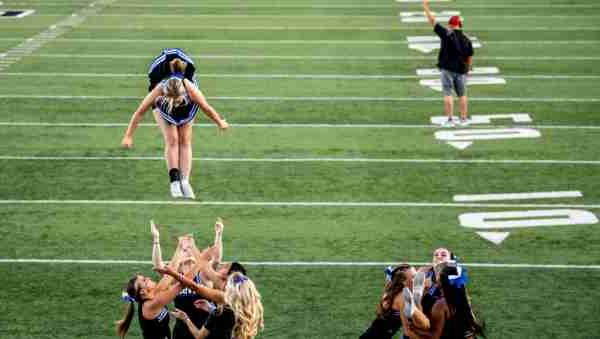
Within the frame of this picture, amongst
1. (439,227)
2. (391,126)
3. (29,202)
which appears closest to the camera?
(439,227)

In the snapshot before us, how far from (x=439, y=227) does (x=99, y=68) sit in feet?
34.6

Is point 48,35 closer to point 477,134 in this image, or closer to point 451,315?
point 477,134

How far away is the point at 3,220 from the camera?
14836 mm

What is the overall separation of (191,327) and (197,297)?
2.51 ft

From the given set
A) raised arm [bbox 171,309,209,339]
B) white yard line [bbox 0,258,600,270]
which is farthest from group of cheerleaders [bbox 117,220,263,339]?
white yard line [bbox 0,258,600,270]

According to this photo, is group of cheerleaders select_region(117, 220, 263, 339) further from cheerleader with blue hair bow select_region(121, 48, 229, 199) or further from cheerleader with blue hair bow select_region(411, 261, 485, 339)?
cheerleader with blue hair bow select_region(121, 48, 229, 199)

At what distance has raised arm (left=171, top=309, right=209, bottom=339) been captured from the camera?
336 inches

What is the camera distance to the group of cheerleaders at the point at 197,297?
26.9 ft

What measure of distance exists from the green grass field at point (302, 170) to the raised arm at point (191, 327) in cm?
266

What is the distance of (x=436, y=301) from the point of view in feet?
30.1

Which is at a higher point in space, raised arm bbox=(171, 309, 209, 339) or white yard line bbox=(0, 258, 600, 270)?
raised arm bbox=(171, 309, 209, 339)

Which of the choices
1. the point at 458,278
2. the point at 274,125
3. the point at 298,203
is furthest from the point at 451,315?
the point at 274,125

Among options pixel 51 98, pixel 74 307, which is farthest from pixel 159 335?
pixel 51 98

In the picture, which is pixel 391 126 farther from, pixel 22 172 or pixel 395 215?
pixel 22 172
